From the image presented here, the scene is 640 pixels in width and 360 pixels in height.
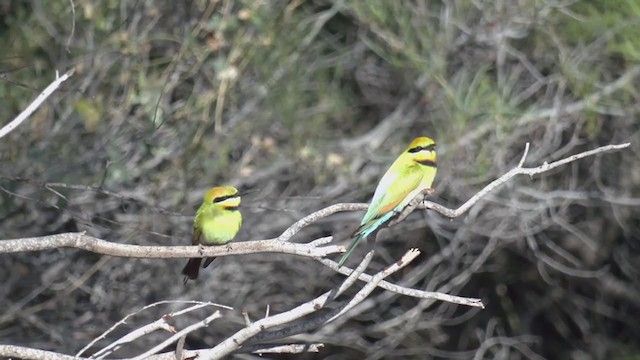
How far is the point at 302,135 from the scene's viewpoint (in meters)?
5.46

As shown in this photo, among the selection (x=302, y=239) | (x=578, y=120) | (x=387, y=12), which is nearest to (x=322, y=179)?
(x=302, y=239)

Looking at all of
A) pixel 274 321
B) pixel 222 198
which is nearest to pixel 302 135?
pixel 222 198

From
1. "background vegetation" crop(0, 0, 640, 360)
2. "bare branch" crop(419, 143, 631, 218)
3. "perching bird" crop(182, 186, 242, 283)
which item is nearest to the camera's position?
"bare branch" crop(419, 143, 631, 218)

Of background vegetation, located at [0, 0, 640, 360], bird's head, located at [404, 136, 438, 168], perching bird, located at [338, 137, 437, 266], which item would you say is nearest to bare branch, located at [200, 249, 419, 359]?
perching bird, located at [338, 137, 437, 266]

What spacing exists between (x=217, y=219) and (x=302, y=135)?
149 cm

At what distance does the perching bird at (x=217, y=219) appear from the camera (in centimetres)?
402

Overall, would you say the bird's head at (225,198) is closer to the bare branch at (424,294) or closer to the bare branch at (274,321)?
the bare branch at (424,294)

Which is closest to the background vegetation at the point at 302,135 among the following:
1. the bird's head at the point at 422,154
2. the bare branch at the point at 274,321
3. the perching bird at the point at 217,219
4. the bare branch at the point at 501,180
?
the perching bird at the point at 217,219

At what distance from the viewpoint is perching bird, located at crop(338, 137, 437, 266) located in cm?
348

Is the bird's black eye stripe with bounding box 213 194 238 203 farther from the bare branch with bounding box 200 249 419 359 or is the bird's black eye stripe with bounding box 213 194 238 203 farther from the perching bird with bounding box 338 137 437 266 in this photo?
the bare branch with bounding box 200 249 419 359

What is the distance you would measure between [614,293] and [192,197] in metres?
2.68

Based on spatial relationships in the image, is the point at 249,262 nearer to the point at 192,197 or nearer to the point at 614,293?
the point at 192,197

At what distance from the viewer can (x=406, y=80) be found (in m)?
5.88

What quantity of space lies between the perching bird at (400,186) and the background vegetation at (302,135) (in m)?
0.98
